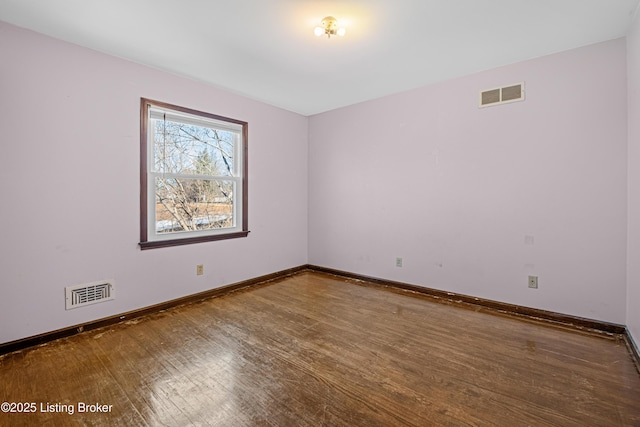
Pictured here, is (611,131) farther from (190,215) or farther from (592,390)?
(190,215)

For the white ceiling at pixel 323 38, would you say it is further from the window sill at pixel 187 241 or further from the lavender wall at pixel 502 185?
the window sill at pixel 187 241

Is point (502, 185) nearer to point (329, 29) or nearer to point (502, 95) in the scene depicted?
point (502, 95)

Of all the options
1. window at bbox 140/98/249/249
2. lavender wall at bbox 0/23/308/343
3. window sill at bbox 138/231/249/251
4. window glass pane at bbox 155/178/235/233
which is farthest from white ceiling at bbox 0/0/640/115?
window sill at bbox 138/231/249/251

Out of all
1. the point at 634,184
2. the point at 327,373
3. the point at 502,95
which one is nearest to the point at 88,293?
the point at 327,373

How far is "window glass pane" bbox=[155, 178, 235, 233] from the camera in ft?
10.4

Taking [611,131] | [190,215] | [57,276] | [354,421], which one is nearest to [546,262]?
[611,131]

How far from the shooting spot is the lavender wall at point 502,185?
2.52 meters

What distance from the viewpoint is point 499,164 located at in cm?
301

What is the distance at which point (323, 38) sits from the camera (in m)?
2.43

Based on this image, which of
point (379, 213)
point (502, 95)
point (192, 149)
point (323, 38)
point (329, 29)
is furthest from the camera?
point (379, 213)

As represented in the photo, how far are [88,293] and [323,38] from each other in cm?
299

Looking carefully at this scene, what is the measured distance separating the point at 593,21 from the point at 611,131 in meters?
0.89

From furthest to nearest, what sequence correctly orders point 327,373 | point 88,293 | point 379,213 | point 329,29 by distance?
point 379,213 < point 88,293 < point 329,29 < point 327,373

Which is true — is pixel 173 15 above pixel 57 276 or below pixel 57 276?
above
